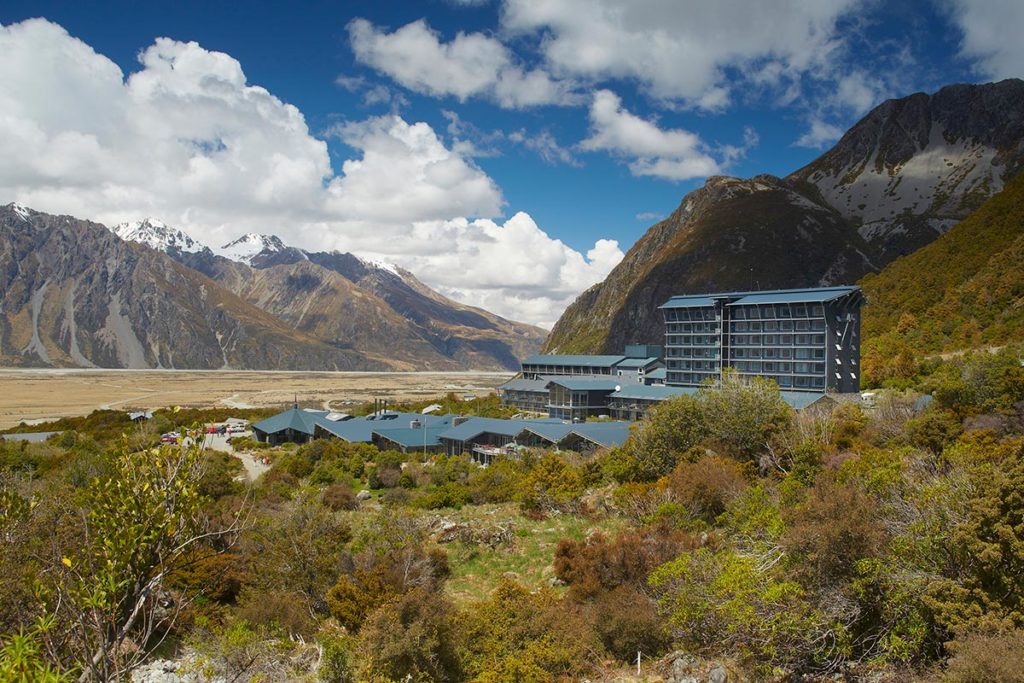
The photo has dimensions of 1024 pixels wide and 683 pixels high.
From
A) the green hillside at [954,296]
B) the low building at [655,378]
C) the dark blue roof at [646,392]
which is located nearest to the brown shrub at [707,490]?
the green hillside at [954,296]

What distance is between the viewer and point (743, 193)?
182 metres

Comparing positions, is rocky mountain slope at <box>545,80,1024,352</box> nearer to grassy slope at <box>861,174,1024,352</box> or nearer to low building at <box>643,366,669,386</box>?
grassy slope at <box>861,174,1024,352</box>

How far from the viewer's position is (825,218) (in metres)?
157

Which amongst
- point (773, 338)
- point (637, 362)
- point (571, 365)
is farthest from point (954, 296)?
point (571, 365)

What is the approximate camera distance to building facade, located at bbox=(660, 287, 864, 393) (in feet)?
192

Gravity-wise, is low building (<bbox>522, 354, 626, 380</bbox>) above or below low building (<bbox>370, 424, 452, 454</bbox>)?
above

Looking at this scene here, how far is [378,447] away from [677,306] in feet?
112

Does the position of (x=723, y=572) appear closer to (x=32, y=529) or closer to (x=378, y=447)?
(x=32, y=529)

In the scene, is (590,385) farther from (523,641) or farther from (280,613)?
(523,641)

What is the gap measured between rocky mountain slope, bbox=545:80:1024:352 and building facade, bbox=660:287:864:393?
6737cm

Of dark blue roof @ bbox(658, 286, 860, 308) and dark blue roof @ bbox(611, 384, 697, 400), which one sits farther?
dark blue roof @ bbox(611, 384, 697, 400)

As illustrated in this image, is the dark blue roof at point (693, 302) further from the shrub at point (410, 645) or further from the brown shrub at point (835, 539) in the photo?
the shrub at point (410, 645)

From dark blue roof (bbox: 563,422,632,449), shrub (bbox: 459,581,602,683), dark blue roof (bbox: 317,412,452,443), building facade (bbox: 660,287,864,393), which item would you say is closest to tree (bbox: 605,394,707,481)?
dark blue roof (bbox: 563,422,632,449)

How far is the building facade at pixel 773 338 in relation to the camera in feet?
192
